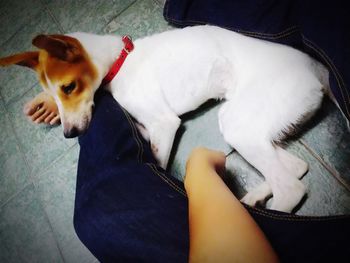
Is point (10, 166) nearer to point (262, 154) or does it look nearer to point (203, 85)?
point (203, 85)

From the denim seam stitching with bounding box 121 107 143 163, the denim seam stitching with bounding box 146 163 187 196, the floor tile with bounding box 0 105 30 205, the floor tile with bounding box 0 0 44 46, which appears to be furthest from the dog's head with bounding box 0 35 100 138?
the floor tile with bounding box 0 0 44 46

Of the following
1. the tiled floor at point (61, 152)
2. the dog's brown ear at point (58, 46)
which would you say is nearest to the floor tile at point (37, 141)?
the tiled floor at point (61, 152)

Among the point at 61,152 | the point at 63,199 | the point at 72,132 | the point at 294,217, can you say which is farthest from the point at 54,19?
the point at 294,217

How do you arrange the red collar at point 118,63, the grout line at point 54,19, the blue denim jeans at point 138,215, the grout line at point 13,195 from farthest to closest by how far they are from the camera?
the grout line at point 54,19
the grout line at point 13,195
the red collar at point 118,63
the blue denim jeans at point 138,215

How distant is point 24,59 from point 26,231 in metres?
1.04

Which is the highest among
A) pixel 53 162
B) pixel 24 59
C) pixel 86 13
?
pixel 24 59

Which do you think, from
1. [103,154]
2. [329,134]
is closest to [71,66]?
[103,154]

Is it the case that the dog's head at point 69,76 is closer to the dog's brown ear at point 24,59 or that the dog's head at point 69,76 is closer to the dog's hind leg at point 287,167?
the dog's brown ear at point 24,59

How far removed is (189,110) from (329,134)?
0.61m

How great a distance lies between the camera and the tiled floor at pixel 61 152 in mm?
1261

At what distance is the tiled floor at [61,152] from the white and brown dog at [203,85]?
117 millimetres

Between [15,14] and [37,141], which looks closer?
[37,141]

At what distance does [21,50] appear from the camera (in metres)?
2.39

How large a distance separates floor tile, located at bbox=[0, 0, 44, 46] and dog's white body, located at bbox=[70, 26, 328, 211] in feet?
4.16
